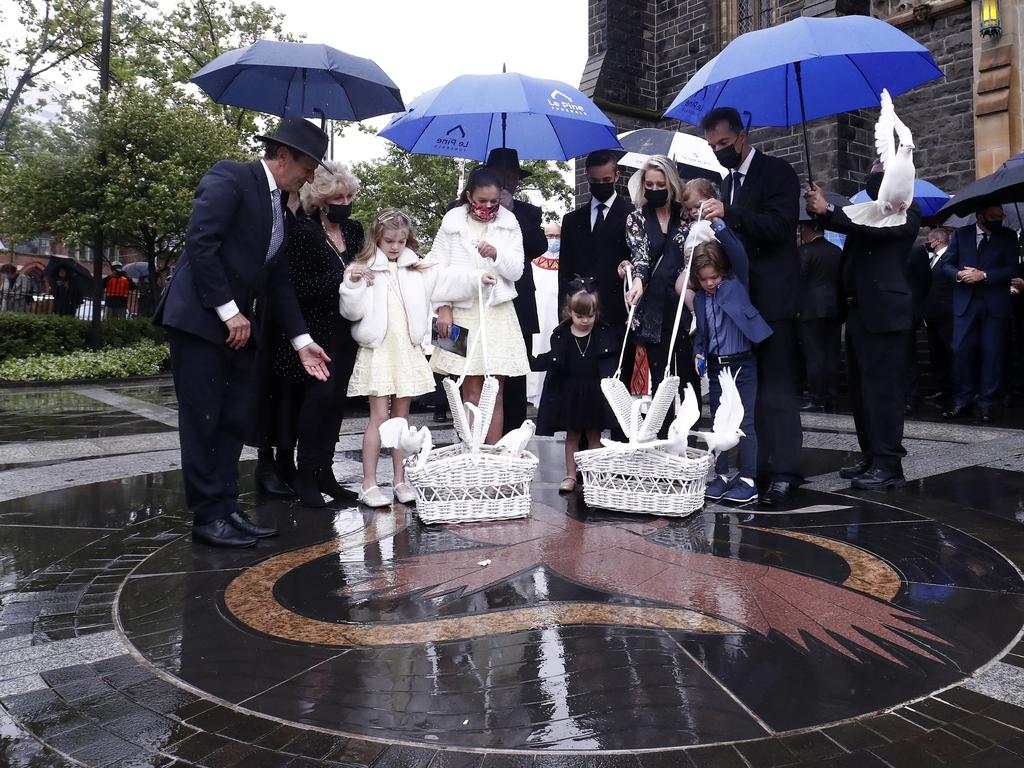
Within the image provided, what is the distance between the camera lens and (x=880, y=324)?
18.2 ft

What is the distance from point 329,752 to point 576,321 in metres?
3.59

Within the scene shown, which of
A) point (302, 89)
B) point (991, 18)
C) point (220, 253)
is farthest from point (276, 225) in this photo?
point (991, 18)

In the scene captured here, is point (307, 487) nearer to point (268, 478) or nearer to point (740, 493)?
point (268, 478)

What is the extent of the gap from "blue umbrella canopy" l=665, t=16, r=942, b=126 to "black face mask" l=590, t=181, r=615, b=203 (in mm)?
674

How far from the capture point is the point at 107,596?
3.57 m

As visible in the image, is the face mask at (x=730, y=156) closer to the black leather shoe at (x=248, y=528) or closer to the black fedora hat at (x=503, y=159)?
the black fedora hat at (x=503, y=159)

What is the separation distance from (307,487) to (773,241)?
3.18 meters

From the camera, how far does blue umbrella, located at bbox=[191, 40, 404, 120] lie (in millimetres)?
5988

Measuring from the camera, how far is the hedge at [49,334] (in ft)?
56.0

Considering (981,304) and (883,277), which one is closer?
(883,277)

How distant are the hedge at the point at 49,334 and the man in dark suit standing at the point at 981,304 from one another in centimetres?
1647

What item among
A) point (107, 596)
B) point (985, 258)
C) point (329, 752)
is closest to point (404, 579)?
point (107, 596)

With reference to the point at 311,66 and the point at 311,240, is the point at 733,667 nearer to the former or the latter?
the point at 311,240

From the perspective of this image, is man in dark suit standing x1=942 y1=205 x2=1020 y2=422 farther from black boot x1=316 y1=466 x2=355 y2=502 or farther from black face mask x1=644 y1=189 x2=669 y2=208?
black boot x1=316 y1=466 x2=355 y2=502
